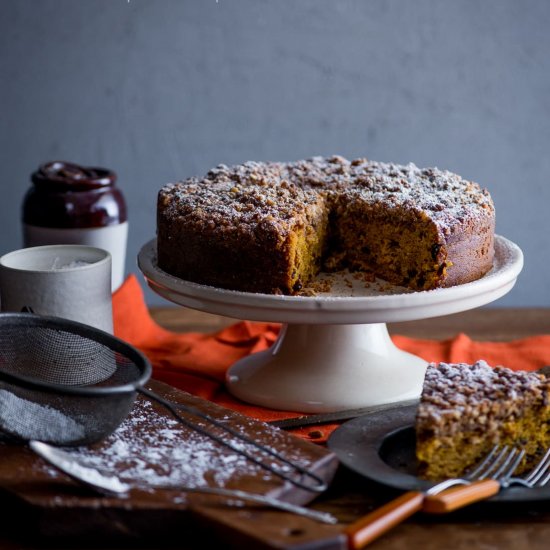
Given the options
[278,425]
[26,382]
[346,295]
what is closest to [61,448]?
[26,382]

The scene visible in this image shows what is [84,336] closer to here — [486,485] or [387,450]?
[387,450]

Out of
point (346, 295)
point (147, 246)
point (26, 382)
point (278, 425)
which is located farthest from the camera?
point (147, 246)

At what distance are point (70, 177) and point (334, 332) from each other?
1.12 m

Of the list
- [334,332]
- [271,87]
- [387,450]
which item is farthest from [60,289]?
[271,87]

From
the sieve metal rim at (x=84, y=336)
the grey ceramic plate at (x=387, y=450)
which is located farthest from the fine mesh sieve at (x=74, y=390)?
the grey ceramic plate at (x=387, y=450)

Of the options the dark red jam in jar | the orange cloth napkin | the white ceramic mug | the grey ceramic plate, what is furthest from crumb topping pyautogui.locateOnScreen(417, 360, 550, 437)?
the dark red jam in jar

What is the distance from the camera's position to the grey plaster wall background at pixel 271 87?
368cm

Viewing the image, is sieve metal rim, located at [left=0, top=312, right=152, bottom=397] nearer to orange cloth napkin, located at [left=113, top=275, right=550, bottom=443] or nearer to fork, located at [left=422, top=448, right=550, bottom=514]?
orange cloth napkin, located at [left=113, top=275, right=550, bottom=443]

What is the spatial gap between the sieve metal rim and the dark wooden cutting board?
0.14 metres

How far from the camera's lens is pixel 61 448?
172 cm

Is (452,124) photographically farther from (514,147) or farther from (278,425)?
(278,425)

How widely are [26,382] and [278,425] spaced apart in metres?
0.61

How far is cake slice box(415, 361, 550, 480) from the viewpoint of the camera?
64.4 inches

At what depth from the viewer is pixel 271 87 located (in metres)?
3.78
